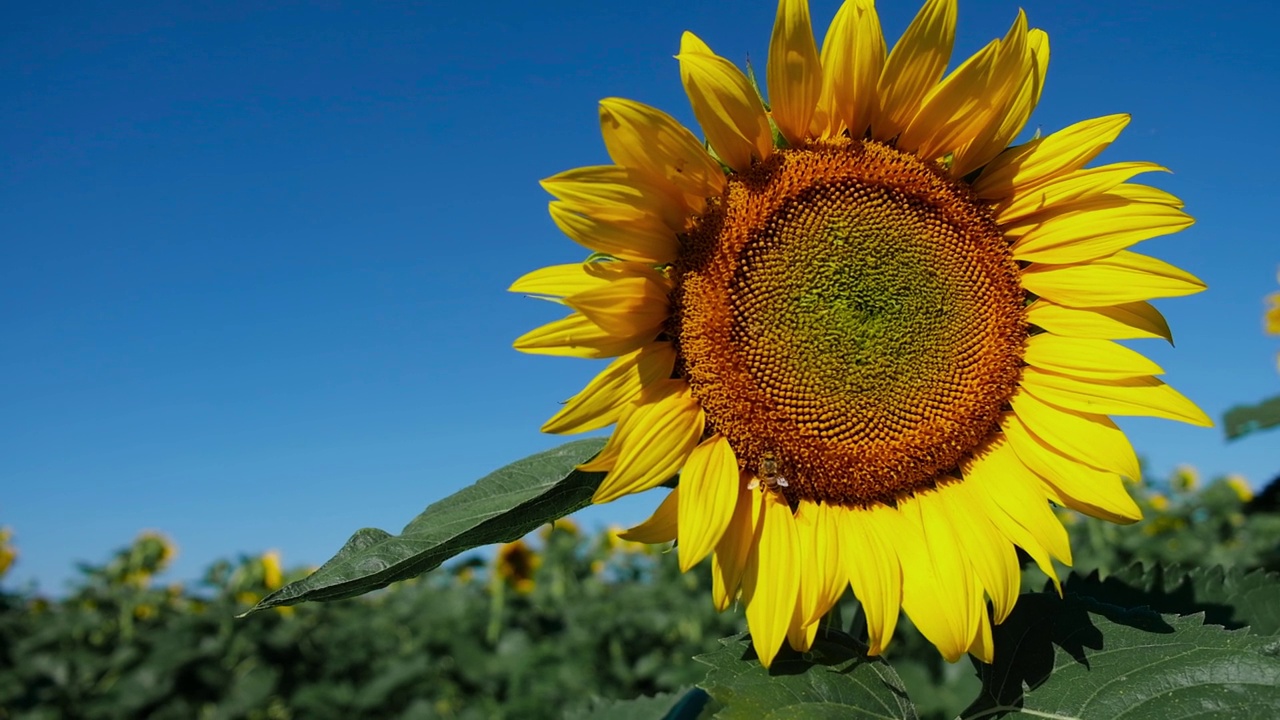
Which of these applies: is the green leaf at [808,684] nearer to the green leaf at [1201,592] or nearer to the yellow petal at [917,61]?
the green leaf at [1201,592]

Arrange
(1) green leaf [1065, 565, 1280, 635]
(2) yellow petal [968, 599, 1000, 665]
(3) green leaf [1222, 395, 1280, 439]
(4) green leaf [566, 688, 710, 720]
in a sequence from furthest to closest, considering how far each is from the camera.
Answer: (3) green leaf [1222, 395, 1280, 439], (4) green leaf [566, 688, 710, 720], (1) green leaf [1065, 565, 1280, 635], (2) yellow petal [968, 599, 1000, 665]

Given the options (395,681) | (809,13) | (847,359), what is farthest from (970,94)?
(395,681)

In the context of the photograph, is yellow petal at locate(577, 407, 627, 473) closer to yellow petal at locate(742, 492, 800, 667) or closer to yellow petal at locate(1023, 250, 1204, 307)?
yellow petal at locate(742, 492, 800, 667)

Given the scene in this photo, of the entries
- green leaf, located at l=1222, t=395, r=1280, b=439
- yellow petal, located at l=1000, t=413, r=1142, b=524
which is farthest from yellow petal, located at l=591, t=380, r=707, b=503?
green leaf, located at l=1222, t=395, r=1280, b=439

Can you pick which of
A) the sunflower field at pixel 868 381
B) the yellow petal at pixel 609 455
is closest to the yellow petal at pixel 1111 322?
the sunflower field at pixel 868 381

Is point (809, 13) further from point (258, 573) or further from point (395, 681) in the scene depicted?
point (258, 573)
